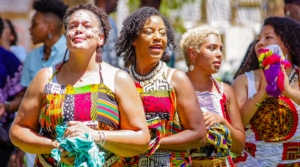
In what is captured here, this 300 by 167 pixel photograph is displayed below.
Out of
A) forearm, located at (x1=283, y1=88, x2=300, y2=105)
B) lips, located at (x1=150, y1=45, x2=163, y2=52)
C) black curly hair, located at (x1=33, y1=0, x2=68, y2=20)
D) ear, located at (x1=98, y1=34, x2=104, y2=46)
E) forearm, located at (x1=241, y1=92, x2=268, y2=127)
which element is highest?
black curly hair, located at (x1=33, y1=0, x2=68, y2=20)

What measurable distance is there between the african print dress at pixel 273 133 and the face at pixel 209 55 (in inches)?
18.2

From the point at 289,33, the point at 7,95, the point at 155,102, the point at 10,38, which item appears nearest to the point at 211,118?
the point at 155,102

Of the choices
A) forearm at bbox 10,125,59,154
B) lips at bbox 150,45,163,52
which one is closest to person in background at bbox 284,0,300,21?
lips at bbox 150,45,163,52

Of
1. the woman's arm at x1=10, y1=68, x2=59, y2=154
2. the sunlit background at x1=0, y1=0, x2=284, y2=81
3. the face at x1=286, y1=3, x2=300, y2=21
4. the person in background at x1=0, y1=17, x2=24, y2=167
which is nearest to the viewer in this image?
the woman's arm at x1=10, y1=68, x2=59, y2=154

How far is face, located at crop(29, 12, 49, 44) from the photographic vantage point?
9.19 m

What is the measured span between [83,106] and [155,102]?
75cm

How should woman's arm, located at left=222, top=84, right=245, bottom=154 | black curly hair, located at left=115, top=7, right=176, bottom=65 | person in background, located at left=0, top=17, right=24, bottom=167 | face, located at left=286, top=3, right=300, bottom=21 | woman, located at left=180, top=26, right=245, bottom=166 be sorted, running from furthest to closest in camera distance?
face, located at left=286, top=3, right=300, bottom=21 < person in background, located at left=0, top=17, right=24, bottom=167 < woman's arm, located at left=222, top=84, right=245, bottom=154 < woman, located at left=180, top=26, right=245, bottom=166 < black curly hair, located at left=115, top=7, right=176, bottom=65

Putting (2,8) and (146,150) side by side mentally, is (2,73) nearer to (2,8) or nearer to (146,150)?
(146,150)

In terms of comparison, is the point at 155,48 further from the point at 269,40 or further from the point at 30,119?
the point at 269,40

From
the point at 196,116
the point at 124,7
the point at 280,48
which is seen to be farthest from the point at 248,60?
the point at 124,7

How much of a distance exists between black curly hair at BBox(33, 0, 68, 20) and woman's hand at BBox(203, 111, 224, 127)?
299 centimetres

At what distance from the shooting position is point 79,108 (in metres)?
5.71

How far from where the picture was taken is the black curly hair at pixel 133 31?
663 cm

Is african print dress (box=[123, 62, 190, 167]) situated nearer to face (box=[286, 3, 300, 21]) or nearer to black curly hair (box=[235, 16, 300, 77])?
black curly hair (box=[235, 16, 300, 77])
